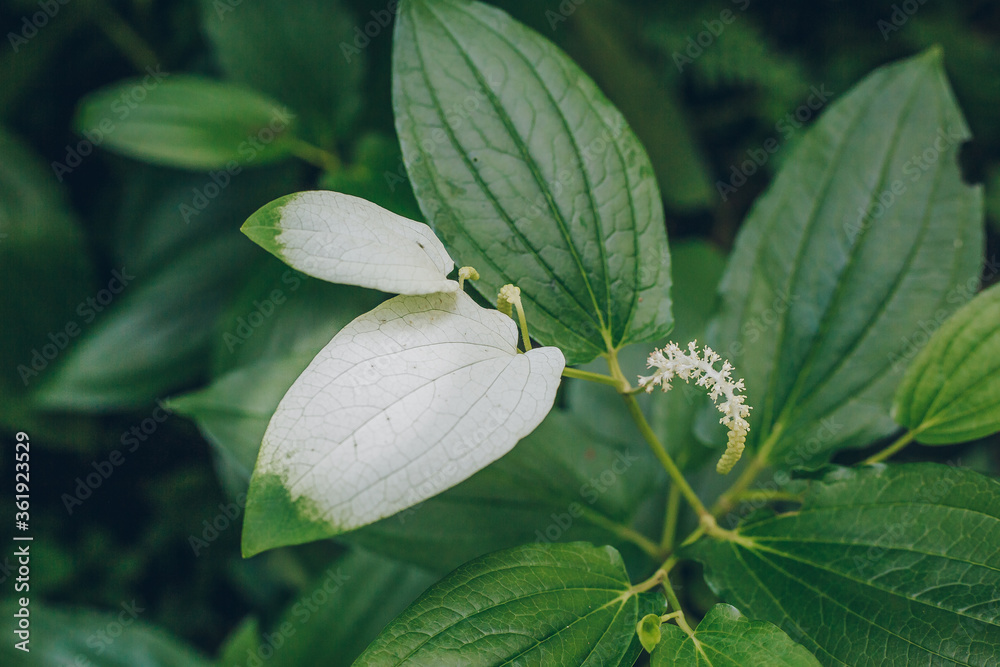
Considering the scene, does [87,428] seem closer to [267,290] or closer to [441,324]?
[267,290]

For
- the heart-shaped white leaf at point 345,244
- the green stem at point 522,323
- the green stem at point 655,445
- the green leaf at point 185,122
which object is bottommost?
the green stem at point 655,445

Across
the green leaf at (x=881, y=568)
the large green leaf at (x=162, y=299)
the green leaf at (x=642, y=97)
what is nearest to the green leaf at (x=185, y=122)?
the large green leaf at (x=162, y=299)

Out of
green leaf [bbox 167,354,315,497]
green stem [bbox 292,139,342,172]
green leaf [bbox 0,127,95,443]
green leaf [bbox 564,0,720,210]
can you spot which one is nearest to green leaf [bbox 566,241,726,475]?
green leaf [bbox 564,0,720,210]

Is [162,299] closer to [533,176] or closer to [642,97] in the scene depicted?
[533,176]

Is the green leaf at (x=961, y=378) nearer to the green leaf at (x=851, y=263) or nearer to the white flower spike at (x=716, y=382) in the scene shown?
the green leaf at (x=851, y=263)

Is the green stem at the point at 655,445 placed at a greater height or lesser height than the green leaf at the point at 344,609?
greater

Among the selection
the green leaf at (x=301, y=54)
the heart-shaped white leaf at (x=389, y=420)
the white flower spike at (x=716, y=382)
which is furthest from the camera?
the green leaf at (x=301, y=54)

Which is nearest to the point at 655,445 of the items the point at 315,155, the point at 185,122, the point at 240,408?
the point at 240,408

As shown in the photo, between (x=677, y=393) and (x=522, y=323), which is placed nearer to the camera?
(x=522, y=323)
